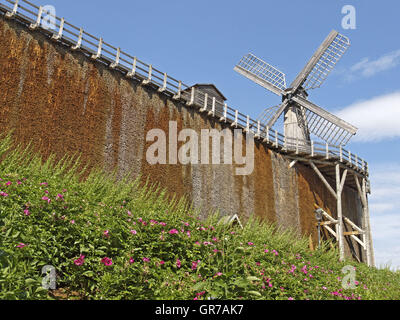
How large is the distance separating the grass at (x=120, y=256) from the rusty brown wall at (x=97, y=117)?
5.34m

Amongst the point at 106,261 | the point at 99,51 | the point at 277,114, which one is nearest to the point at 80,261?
the point at 106,261

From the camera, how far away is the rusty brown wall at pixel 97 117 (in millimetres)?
12625

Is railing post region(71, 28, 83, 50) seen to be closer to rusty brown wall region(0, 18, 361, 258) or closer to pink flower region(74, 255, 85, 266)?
rusty brown wall region(0, 18, 361, 258)

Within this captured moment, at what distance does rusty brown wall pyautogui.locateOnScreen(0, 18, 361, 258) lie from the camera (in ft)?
41.4

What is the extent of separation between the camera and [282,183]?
74.0 ft

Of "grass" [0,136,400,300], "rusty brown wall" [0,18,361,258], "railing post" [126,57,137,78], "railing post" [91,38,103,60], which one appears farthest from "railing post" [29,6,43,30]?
"grass" [0,136,400,300]

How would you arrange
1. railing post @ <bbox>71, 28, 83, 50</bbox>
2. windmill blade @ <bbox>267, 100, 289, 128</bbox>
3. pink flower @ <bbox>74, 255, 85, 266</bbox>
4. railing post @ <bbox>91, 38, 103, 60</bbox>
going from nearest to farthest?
pink flower @ <bbox>74, 255, 85, 266</bbox>, railing post @ <bbox>71, 28, 83, 50</bbox>, railing post @ <bbox>91, 38, 103, 60</bbox>, windmill blade @ <bbox>267, 100, 289, 128</bbox>

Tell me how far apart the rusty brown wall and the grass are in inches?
210

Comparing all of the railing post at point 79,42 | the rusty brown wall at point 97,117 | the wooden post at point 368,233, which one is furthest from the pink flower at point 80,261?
the wooden post at point 368,233

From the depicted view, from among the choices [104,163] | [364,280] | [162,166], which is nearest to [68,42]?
[104,163]

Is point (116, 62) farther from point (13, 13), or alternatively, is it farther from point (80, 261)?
point (80, 261)

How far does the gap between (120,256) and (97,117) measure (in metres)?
9.27

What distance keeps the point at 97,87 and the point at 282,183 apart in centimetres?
1229

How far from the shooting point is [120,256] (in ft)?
20.2
